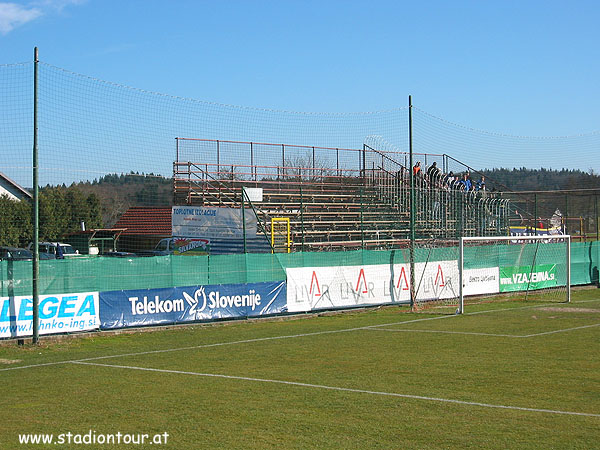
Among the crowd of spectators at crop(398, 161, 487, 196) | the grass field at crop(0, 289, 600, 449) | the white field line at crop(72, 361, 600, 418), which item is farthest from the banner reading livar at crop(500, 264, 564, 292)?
the white field line at crop(72, 361, 600, 418)

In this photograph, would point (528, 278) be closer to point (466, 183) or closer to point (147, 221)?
point (466, 183)

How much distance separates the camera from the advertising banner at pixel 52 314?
16.0m

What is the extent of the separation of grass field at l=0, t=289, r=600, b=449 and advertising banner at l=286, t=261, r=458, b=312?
3.50 m

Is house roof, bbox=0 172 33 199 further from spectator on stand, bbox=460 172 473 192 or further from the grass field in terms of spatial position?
spectator on stand, bbox=460 172 473 192

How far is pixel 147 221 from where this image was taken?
27.1 meters

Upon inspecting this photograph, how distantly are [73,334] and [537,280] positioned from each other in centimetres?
1932

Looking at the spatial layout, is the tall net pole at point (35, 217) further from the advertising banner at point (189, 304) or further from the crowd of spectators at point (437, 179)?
the crowd of spectators at point (437, 179)

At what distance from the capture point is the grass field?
7.92m

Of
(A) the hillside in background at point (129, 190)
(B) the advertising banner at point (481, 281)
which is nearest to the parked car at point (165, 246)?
(A) the hillside in background at point (129, 190)

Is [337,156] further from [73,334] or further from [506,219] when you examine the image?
[73,334]

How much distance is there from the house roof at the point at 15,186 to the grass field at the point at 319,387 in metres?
3.62

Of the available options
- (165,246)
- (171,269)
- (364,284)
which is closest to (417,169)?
(364,284)

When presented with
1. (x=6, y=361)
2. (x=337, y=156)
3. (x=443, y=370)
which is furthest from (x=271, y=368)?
(x=337, y=156)

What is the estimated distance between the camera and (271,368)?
12508mm
